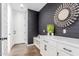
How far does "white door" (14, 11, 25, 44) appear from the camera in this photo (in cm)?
134

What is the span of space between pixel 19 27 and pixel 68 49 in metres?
0.75

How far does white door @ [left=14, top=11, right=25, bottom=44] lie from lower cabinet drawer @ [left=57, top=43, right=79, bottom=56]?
552mm

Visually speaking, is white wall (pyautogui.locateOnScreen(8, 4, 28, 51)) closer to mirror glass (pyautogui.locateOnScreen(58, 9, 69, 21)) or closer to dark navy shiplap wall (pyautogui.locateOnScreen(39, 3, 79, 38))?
dark navy shiplap wall (pyautogui.locateOnScreen(39, 3, 79, 38))

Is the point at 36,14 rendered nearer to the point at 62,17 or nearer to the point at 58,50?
the point at 62,17

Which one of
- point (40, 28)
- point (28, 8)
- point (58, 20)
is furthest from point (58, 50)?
point (28, 8)

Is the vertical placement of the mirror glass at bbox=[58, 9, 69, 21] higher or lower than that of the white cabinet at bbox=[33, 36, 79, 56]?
higher

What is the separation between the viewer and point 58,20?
164 centimetres

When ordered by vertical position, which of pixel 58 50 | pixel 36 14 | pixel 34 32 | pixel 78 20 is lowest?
pixel 58 50

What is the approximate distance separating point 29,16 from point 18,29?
27 cm

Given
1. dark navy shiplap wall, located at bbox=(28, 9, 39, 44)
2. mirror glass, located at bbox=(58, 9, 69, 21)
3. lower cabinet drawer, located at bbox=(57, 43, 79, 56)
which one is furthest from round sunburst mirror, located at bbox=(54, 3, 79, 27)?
lower cabinet drawer, located at bbox=(57, 43, 79, 56)

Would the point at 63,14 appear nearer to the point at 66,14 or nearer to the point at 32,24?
the point at 66,14

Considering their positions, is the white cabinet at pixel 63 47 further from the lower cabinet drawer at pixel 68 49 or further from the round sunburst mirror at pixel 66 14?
→ the round sunburst mirror at pixel 66 14

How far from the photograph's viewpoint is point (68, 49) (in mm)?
1017

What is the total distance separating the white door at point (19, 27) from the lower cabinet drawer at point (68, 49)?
21.7 inches
